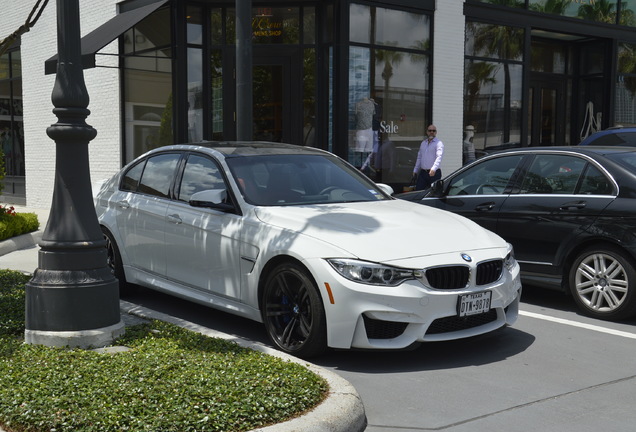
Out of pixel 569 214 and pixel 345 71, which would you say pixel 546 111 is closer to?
pixel 345 71

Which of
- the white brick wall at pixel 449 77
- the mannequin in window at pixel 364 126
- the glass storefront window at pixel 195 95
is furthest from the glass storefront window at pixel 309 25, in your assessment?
the white brick wall at pixel 449 77

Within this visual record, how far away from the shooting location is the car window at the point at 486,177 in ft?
26.8

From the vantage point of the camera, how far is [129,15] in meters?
Result: 15.0

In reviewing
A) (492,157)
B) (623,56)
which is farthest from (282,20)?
(623,56)

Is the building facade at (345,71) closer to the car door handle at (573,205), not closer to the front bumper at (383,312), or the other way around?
the car door handle at (573,205)

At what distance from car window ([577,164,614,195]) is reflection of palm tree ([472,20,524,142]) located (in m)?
8.97

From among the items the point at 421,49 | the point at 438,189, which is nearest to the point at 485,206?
the point at 438,189

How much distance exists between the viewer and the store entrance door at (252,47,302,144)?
14.4 metres

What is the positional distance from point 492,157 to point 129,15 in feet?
30.0

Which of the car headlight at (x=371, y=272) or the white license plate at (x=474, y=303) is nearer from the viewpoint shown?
Answer: the car headlight at (x=371, y=272)

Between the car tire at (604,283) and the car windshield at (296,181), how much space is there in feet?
6.37

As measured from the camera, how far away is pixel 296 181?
673 centimetres

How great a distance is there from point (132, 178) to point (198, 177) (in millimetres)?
1193

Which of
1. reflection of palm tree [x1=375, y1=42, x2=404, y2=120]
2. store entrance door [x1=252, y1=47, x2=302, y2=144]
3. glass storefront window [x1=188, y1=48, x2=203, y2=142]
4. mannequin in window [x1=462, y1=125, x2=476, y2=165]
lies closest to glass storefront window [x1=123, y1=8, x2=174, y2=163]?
glass storefront window [x1=188, y1=48, x2=203, y2=142]
